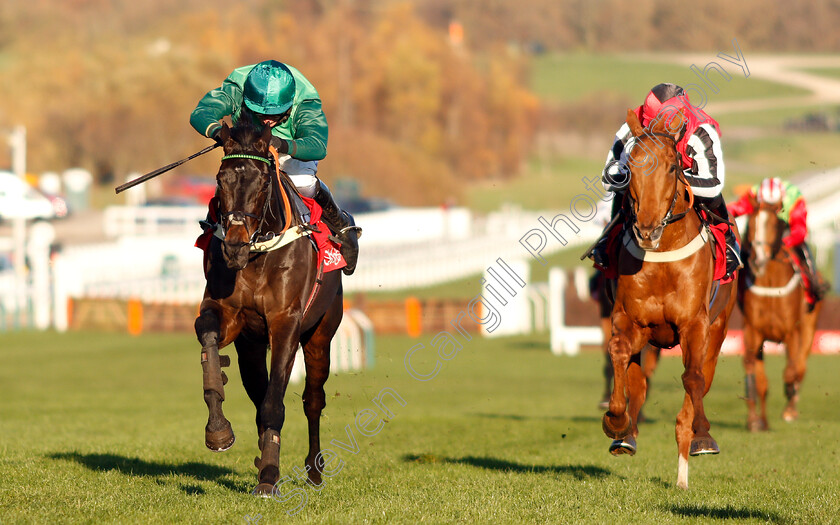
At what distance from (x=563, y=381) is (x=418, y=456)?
8.18 metres

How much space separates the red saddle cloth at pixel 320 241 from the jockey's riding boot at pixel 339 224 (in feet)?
0.51

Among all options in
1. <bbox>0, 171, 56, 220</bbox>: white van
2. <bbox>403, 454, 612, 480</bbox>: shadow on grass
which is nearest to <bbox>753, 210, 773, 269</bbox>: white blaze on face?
<bbox>403, 454, 612, 480</bbox>: shadow on grass

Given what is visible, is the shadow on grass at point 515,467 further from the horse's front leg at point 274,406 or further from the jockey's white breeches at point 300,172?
the jockey's white breeches at point 300,172

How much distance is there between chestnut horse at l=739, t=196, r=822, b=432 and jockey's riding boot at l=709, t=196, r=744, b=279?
149 inches

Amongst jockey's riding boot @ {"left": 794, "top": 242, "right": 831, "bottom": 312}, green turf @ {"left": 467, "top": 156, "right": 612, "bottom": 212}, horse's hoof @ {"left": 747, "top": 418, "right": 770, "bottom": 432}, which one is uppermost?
green turf @ {"left": 467, "top": 156, "right": 612, "bottom": 212}

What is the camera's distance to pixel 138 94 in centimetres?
5812

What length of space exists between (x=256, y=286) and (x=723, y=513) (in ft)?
9.87

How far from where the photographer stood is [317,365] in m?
7.59

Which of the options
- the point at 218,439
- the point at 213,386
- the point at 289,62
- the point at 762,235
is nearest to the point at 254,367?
the point at 213,386

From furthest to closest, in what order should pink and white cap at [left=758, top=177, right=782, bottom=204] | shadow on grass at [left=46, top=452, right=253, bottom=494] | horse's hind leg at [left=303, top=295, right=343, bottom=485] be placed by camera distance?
pink and white cap at [left=758, top=177, right=782, bottom=204]
horse's hind leg at [left=303, top=295, right=343, bottom=485]
shadow on grass at [left=46, top=452, right=253, bottom=494]

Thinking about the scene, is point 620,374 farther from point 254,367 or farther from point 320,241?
point 254,367

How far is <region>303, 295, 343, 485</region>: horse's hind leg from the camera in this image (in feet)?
24.6

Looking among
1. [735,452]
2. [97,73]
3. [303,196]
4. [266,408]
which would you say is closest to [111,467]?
[266,408]

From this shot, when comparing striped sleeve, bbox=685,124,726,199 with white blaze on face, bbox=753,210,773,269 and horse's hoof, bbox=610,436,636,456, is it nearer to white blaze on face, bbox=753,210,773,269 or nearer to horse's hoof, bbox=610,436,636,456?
horse's hoof, bbox=610,436,636,456
